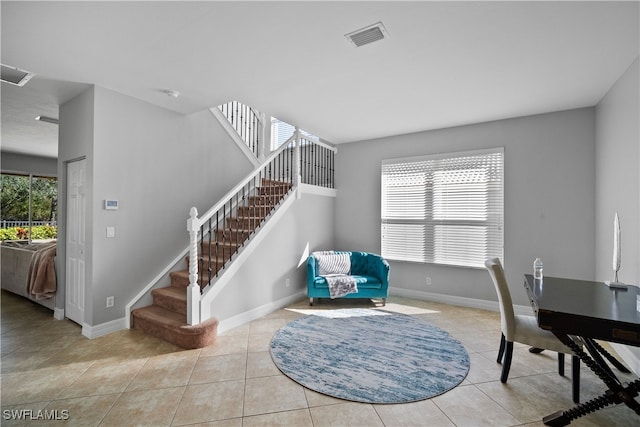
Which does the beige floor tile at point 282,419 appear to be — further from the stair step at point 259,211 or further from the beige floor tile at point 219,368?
the stair step at point 259,211

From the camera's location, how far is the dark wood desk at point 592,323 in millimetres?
1639

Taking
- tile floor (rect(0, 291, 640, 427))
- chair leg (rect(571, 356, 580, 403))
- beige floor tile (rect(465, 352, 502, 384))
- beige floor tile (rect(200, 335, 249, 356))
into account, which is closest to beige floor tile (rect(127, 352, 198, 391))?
tile floor (rect(0, 291, 640, 427))

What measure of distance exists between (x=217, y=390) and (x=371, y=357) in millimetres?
1427

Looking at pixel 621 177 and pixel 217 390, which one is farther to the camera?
pixel 621 177

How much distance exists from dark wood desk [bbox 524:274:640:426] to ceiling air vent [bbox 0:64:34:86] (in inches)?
190

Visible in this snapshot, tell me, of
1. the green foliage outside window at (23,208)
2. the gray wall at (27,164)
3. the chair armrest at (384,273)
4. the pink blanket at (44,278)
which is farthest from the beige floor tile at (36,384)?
the gray wall at (27,164)

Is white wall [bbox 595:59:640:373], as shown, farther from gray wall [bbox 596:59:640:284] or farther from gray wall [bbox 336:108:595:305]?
gray wall [bbox 336:108:595:305]

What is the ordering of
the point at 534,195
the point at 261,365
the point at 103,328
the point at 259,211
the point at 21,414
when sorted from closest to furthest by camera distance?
the point at 21,414 < the point at 261,365 < the point at 103,328 < the point at 534,195 < the point at 259,211

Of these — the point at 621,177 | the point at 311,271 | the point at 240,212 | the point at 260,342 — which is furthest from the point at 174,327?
the point at 621,177

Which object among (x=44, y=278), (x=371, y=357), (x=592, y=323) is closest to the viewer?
(x=592, y=323)

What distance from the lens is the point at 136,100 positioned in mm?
3605

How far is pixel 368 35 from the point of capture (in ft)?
7.59

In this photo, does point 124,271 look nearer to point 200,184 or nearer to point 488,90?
point 200,184

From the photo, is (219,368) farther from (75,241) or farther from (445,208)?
(445,208)
